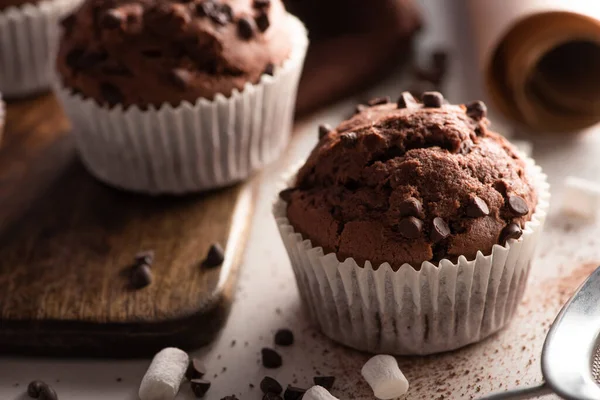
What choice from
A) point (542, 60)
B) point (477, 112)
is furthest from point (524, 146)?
point (477, 112)

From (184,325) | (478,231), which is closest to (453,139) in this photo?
(478,231)

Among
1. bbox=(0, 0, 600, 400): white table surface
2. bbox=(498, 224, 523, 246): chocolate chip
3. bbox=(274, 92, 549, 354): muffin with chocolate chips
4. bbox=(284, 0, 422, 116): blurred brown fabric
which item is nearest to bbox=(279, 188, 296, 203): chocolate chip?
bbox=(274, 92, 549, 354): muffin with chocolate chips

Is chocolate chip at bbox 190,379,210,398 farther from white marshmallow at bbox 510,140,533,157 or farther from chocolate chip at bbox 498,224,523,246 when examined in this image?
white marshmallow at bbox 510,140,533,157

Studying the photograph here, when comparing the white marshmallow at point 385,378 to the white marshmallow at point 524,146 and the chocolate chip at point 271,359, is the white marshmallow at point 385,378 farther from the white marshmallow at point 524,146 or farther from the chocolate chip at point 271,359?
the white marshmallow at point 524,146

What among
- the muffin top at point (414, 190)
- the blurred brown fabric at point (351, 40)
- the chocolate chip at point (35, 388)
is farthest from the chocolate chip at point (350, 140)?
Result: the blurred brown fabric at point (351, 40)

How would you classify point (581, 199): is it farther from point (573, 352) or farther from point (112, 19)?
point (112, 19)

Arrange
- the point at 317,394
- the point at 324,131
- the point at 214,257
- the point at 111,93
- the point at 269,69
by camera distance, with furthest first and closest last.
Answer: the point at 269,69 < the point at 111,93 < the point at 214,257 < the point at 324,131 < the point at 317,394
